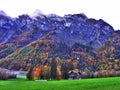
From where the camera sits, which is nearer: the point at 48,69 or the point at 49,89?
the point at 49,89

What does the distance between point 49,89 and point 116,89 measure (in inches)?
604

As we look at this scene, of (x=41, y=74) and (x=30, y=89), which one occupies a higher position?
(x=41, y=74)

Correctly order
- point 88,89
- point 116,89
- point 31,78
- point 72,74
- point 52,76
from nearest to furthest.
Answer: point 116,89
point 88,89
point 31,78
point 52,76
point 72,74

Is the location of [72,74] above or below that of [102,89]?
above

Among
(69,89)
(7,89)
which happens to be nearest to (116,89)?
(69,89)

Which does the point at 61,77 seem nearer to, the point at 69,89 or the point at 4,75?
the point at 4,75

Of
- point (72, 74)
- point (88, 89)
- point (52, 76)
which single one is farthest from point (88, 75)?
point (88, 89)

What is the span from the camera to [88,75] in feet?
526

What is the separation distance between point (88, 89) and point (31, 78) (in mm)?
65067

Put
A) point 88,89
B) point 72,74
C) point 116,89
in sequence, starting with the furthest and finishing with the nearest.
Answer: point 72,74, point 88,89, point 116,89

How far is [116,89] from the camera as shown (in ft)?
220

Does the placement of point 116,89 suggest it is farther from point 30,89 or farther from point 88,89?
point 30,89

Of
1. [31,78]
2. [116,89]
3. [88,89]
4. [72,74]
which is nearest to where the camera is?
[116,89]

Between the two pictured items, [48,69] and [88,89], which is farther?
[48,69]
